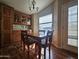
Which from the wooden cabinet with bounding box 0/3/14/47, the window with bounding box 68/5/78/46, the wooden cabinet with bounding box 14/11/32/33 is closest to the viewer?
the window with bounding box 68/5/78/46

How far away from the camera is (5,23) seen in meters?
6.05

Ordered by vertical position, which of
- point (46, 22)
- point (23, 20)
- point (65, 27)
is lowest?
point (65, 27)

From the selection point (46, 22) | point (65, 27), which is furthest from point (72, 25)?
point (46, 22)

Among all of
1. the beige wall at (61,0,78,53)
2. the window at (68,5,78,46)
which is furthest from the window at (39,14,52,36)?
the window at (68,5,78,46)

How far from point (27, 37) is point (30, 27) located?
4.25 m

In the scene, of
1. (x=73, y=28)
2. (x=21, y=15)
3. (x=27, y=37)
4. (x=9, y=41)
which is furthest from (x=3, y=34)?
(x=73, y=28)

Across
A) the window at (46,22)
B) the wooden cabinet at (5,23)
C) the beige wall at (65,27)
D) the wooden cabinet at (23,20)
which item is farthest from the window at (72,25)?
the wooden cabinet at (23,20)

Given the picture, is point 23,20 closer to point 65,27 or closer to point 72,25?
point 65,27

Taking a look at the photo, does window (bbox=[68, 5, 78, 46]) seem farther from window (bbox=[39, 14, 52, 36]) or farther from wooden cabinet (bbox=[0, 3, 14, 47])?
wooden cabinet (bbox=[0, 3, 14, 47])

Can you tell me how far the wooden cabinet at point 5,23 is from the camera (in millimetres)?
5828

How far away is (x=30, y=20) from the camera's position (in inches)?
337

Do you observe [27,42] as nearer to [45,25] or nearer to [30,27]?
[45,25]

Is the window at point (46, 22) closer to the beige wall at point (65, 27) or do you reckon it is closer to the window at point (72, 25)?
the beige wall at point (65, 27)

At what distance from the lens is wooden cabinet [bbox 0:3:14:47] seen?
5.83 metres
